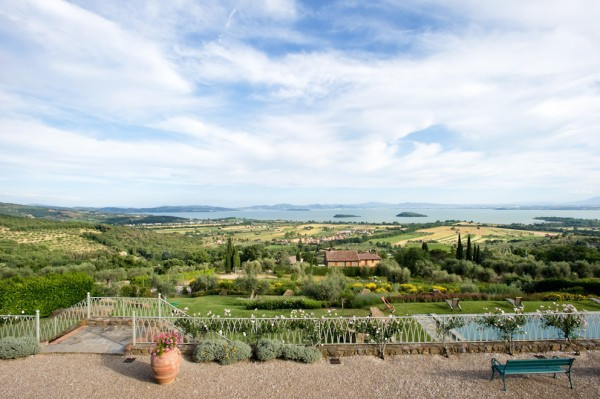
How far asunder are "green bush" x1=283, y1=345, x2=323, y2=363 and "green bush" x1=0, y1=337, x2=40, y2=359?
642 centimetres

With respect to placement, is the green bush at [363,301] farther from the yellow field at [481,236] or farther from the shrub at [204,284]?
the yellow field at [481,236]

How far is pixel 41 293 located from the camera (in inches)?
570

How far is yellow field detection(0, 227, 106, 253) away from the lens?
41.9 metres

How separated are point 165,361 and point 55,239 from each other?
4946 cm

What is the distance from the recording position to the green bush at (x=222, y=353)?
26.0ft

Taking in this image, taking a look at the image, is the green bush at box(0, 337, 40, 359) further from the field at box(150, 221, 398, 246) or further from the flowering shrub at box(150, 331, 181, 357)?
the field at box(150, 221, 398, 246)

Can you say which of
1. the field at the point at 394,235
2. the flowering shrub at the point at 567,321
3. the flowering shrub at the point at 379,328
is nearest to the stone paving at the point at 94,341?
the flowering shrub at the point at 379,328

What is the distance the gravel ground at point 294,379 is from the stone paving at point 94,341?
49cm

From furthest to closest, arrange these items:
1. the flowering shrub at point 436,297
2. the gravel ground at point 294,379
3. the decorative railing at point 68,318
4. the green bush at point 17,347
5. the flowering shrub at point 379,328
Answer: the flowering shrub at point 436,297 < the decorative railing at point 68,318 < the flowering shrub at point 379,328 < the green bush at point 17,347 < the gravel ground at point 294,379

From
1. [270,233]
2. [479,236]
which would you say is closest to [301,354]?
[479,236]

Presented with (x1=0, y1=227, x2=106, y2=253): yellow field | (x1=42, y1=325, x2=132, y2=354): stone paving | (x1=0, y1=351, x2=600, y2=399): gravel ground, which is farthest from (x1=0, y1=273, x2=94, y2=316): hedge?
(x1=0, y1=227, x2=106, y2=253): yellow field

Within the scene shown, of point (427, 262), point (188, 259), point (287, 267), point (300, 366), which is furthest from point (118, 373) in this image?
point (188, 259)

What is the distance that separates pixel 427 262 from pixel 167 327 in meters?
33.6

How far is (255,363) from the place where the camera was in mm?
7941
